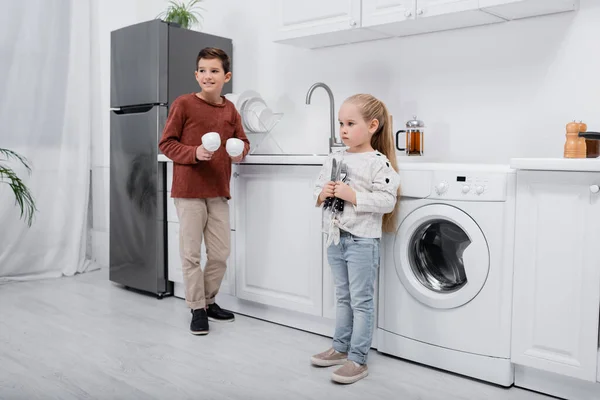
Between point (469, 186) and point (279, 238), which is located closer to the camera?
point (469, 186)

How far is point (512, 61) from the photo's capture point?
242 centimetres

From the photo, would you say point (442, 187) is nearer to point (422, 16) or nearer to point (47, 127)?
point (422, 16)

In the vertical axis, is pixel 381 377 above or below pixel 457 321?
below

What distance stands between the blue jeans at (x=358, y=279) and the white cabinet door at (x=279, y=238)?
35cm

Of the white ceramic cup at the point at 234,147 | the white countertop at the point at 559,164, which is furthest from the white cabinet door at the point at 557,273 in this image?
the white ceramic cup at the point at 234,147

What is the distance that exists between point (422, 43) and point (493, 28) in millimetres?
341

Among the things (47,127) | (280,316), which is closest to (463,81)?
(280,316)

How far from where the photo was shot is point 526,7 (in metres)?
2.21

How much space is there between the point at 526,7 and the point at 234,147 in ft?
4.10

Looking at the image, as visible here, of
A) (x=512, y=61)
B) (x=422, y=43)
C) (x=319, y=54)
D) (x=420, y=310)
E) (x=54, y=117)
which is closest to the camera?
(x=420, y=310)

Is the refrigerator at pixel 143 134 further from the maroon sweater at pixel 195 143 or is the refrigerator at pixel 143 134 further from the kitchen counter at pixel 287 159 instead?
the kitchen counter at pixel 287 159

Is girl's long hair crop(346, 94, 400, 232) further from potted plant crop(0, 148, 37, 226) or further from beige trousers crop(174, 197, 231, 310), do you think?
potted plant crop(0, 148, 37, 226)

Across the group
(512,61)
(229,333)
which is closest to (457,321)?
(229,333)

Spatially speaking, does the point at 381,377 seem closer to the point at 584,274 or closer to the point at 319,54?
the point at 584,274
